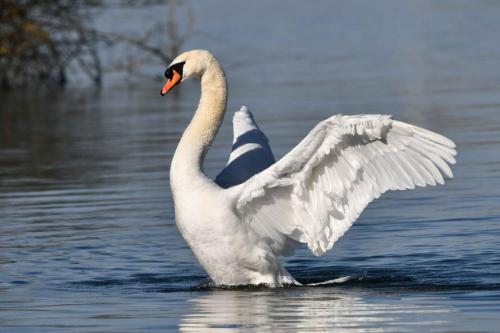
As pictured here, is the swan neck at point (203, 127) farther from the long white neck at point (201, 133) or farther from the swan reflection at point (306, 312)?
the swan reflection at point (306, 312)

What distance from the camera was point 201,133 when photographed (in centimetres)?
871

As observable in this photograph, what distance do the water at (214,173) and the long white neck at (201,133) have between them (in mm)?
719

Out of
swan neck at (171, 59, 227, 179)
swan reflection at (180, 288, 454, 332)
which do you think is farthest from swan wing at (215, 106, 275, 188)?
swan reflection at (180, 288, 454, 332)

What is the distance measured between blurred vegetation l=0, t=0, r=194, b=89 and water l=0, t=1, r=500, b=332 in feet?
3.10

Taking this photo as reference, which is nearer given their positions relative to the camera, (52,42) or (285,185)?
(285,185)

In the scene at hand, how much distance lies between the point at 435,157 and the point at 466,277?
839 mm

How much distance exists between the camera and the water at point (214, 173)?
7.48 meters

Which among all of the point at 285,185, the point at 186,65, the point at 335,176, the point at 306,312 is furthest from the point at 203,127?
the point at 306,312

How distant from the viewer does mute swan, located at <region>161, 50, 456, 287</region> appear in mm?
8062

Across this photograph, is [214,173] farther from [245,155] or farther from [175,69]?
[175,69]

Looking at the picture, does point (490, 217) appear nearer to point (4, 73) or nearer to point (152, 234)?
point (152, 234)

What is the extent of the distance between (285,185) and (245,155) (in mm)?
1251

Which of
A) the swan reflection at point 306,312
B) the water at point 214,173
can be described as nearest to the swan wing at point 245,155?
the water at point 214,173

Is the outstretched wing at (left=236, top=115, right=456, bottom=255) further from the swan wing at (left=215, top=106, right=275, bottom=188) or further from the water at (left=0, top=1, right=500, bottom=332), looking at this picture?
the swan wing at (left=215, top=106, right=275, bottom=188)
